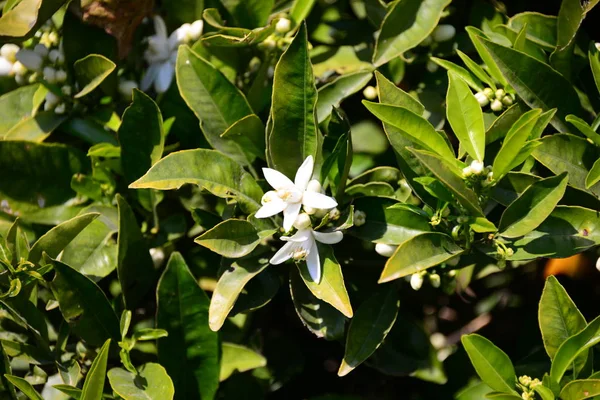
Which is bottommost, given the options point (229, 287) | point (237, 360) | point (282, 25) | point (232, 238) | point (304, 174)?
point (237, 360)

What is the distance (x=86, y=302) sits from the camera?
1494mm

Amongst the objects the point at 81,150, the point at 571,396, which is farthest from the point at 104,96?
the point at 571,396

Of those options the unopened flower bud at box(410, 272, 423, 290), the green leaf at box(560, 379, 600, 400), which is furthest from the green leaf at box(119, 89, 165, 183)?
the green leaf at box(560, 379, 600, 400)

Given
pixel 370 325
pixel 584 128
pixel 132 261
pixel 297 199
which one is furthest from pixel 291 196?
pixel 584 128

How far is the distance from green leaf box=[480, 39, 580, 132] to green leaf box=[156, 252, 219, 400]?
29.6 inches

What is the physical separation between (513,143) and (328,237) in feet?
1.21

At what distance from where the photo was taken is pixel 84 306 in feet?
4.90

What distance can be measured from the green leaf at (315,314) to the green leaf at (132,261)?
1.10 ft

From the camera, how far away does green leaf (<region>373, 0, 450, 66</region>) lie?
5.23 ft

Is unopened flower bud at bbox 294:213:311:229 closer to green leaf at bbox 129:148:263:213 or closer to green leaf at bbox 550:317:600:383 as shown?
green leaf at bbox 129:148:263:213

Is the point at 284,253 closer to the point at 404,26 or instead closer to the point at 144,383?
the point at 144,383

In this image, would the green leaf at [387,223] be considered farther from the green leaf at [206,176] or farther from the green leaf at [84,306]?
the green leaf at [84,306]

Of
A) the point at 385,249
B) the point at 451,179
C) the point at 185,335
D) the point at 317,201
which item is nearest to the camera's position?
the point at 451,179

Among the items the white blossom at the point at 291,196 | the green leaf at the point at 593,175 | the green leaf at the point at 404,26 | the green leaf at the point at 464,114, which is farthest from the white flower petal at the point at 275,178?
the green leaf at the point at 593,175
